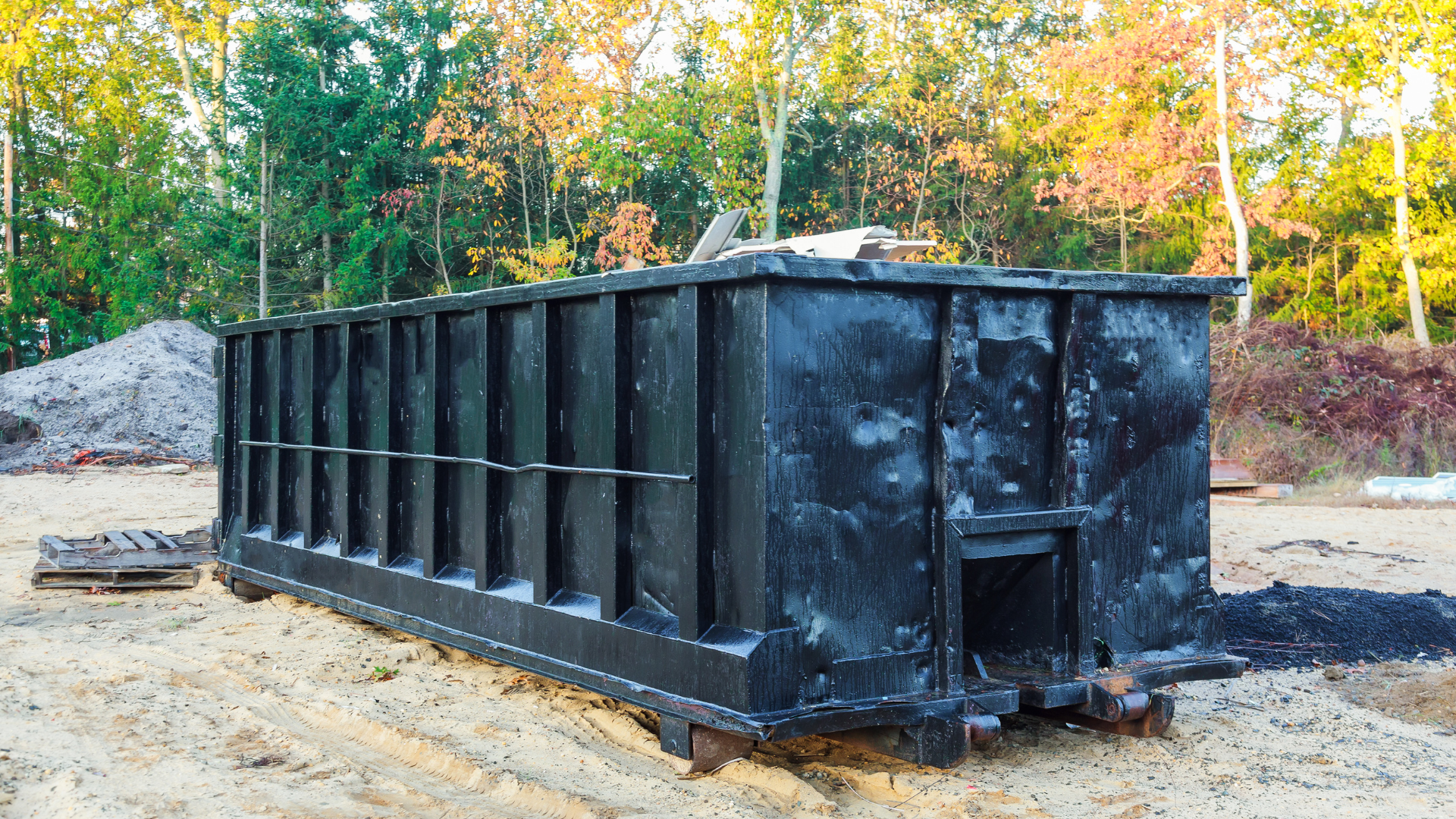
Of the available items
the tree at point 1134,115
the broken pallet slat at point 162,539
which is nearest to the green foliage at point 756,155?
the tree at point 1134,115

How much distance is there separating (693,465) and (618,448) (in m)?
0.48

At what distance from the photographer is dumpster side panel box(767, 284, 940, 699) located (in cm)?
368

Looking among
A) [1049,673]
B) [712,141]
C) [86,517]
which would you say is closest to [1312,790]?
[1049,673]

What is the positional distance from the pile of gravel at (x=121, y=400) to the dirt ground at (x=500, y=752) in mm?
14195

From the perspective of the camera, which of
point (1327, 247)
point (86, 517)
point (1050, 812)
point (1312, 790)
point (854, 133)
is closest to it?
point (1050, 812)

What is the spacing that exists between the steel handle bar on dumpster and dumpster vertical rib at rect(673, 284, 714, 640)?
0.07 m

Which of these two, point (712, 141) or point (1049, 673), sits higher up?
point (712, 141)

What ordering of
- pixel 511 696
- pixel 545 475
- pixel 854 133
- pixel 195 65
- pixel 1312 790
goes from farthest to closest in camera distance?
pixel 195 65
pixel 854 133
pixel 511 696
pixel 545 475
pixel 1312 790

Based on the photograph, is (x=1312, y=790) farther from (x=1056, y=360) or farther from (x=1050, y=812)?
(x=1056, y=360)

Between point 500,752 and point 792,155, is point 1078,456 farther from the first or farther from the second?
point 792,155

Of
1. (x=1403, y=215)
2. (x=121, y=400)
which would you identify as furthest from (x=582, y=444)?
(x=1403, y=215)

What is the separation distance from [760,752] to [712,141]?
20.0 m

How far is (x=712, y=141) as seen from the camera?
23141 mm

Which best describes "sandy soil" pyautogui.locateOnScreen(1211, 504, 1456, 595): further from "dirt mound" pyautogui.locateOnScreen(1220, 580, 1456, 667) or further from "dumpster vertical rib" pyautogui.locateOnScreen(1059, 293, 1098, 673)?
"dumpster vertical rib" pyautogui.locateOnScreen(1059, 293, 1098, 673)
